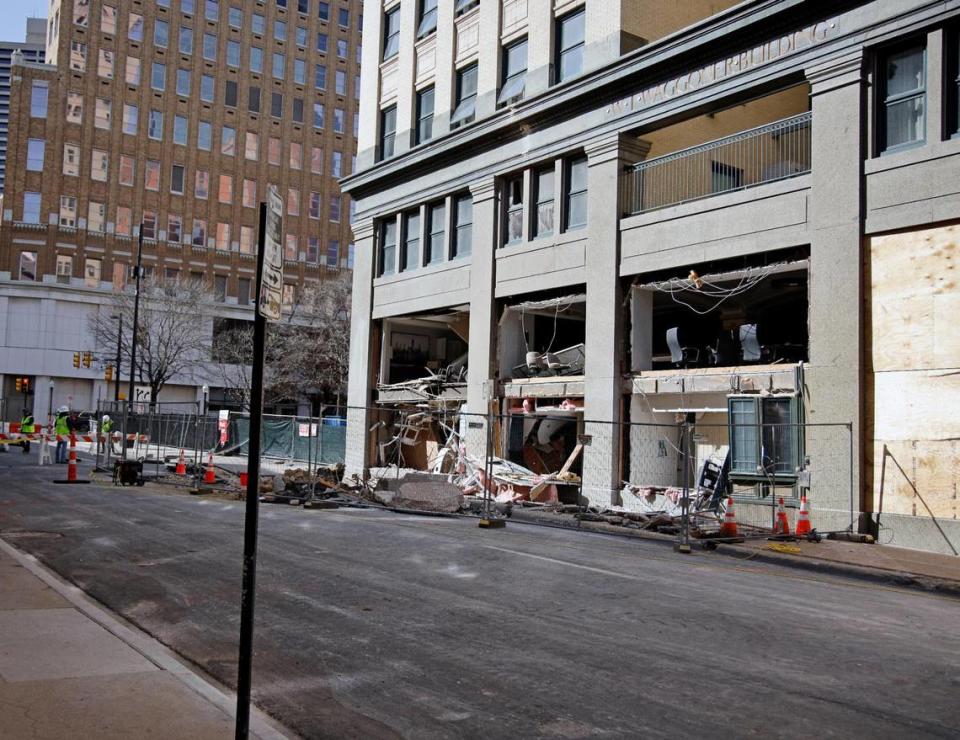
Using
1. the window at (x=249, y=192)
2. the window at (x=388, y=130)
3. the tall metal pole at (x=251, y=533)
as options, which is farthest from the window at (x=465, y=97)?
the window at (x=249, y=192)

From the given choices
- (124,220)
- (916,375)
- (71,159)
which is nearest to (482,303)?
(916,375)

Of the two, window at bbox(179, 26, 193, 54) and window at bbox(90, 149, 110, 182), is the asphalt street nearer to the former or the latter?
window at bbox(90, 149, 110, 182)

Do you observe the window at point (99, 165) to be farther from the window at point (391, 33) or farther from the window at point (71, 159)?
the window at point (391, 33)

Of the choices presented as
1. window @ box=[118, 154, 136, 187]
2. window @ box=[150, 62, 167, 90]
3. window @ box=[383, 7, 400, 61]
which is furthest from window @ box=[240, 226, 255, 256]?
window @ box=[383, 7, 400, 61]

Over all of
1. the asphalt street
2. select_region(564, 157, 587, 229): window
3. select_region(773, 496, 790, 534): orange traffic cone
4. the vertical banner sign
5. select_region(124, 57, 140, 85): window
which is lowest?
the asphalt street

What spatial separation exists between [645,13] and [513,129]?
4661 mm

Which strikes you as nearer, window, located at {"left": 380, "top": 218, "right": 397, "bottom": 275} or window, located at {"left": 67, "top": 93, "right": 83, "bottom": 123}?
window, located at {"left": 380, "top": 218, "right": 397, "bottom": 275}

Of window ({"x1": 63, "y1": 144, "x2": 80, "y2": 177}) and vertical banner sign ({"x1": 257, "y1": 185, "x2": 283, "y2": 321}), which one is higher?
window ({"x1": 63, "y1": 144, "x2": 80, "y2": 177})

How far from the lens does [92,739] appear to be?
489cm

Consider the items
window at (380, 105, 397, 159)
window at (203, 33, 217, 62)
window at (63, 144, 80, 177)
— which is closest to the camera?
window at (380, 105, 397, 159)

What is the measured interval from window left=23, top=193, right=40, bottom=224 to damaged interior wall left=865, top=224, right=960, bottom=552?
59553mm

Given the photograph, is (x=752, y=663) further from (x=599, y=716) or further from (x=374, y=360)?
(x=374, y=360)

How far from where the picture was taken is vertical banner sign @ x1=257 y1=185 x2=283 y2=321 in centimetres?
437

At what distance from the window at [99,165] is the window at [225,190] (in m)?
8.09
